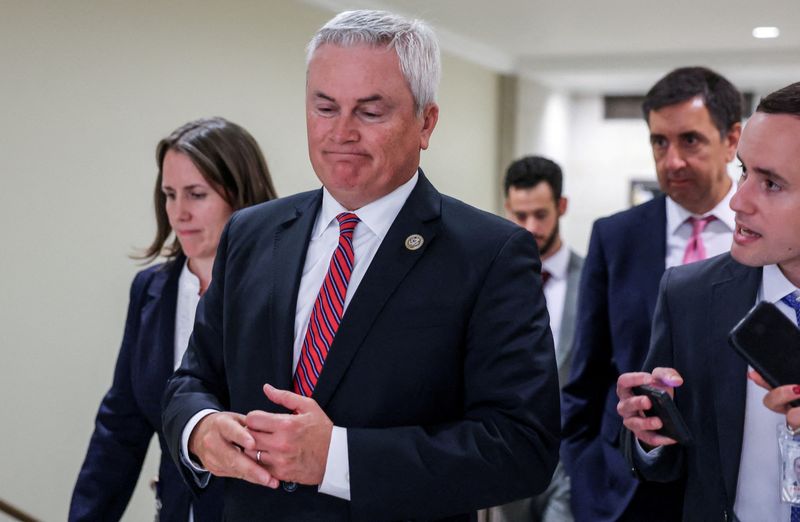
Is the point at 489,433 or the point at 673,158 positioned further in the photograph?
the point at 673,158

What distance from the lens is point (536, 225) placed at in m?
4.96

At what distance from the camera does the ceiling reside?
27.0 feet

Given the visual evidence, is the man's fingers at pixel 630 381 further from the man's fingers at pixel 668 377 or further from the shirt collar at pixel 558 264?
the shirt collar at pixel 558 264

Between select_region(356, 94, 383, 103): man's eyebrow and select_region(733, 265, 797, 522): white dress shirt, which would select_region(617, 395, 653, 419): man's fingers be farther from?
select_region(356, 94, 383, 103): man's eyebrow

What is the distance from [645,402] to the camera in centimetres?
199

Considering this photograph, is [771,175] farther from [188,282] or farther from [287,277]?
[188,282]

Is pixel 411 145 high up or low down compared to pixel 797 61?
down

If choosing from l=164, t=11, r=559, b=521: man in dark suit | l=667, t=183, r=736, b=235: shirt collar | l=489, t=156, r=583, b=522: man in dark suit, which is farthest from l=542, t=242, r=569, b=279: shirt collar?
l=164, t=11, r=559, b=521: man in dark suit

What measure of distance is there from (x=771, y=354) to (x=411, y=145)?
0.76 metres

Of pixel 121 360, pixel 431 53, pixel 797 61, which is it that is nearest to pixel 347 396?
pixel 431 53

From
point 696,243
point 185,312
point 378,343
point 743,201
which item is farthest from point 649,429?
point 185,312

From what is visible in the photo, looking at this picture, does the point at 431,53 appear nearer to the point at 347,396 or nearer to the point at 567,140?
the point at 347,396

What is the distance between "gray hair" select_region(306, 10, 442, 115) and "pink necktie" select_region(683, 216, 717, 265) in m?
1.39

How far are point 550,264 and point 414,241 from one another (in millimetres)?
2880
